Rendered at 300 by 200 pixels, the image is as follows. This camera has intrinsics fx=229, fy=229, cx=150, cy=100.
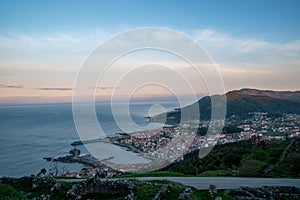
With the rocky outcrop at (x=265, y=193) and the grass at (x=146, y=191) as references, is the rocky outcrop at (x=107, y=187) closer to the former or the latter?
the grass at (x=146, y=191)

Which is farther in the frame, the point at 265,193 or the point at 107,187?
the point at 265,193

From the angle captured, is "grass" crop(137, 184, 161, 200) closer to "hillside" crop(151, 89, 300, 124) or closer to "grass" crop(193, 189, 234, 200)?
"grass" crop(193, 189, 234, 200)

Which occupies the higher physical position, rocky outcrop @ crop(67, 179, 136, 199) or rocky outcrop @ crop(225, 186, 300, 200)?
rocky outcrop @ crop(67, 179, 136, 199)

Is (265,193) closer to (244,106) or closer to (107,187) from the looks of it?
(107,187)

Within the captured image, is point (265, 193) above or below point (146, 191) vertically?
below

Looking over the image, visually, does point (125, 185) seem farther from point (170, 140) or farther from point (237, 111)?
point (237, 111)

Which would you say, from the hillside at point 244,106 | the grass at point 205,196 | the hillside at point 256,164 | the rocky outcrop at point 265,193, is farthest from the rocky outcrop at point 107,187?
the hillside at point 244,106

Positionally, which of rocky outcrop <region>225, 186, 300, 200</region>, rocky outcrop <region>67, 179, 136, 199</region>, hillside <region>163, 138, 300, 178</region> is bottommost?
hillside <region>163, 138, 300, 178</region>

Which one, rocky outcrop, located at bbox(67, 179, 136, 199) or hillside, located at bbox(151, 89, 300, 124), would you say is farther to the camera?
hillside, located at bbox(151, 89, 300, 124)

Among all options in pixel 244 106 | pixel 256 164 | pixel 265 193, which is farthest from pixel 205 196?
pixel 244 106

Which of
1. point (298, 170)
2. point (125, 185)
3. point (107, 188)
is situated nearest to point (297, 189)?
point (298, 170)

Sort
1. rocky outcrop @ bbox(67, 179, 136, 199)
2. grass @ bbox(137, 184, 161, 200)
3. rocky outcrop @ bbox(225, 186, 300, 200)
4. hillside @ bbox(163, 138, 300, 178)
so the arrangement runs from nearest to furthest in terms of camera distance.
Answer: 1. grass @ bbox(137, 184, 161, 200)
2. rocky outcrop @ bbox(67, 179, 136, 199)
3. rocky outcrop @ bbox(225, 186, 300, 200)
4. hillside @ bbox(163, 138, 300, 178)

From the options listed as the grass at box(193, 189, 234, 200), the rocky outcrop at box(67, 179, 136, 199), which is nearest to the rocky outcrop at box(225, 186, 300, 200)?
the grass at box(193, 189, 234, 200)

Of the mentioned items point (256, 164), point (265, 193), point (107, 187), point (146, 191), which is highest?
point (146, 191)
